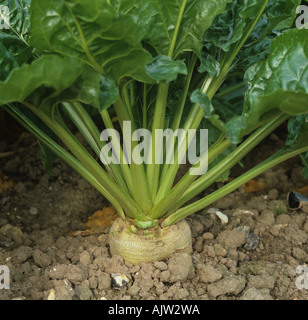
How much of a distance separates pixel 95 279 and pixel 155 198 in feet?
1.12

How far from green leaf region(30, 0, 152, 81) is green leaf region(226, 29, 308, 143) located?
0.30m

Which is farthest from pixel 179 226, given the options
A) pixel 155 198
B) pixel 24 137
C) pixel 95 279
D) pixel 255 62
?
pixel 24 137

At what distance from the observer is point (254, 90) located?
1.45 m

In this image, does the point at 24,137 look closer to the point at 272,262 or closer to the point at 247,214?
the point at 247,214

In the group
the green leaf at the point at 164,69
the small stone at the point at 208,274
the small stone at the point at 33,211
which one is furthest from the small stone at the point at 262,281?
the small stone at the point at 33,211

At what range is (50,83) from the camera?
3.74 ft

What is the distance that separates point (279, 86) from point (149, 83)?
1.30 feet

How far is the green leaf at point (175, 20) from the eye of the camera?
135 centimetres

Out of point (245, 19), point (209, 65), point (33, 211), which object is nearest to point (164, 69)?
point (209, 65)

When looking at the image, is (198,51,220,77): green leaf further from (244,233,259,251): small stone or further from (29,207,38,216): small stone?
(29,207,38,216): small stone

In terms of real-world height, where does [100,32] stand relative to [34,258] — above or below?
above

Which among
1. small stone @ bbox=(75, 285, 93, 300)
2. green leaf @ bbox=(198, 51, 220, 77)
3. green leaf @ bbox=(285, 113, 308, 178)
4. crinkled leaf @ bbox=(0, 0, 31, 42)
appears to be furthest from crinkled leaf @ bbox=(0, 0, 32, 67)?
green leaf @ bbox=(285, 113, 308, 178)

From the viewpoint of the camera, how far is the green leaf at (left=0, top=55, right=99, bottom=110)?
1087 millimetres

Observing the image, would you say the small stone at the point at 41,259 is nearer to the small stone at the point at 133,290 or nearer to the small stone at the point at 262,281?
the small stone at the point at 133,290
